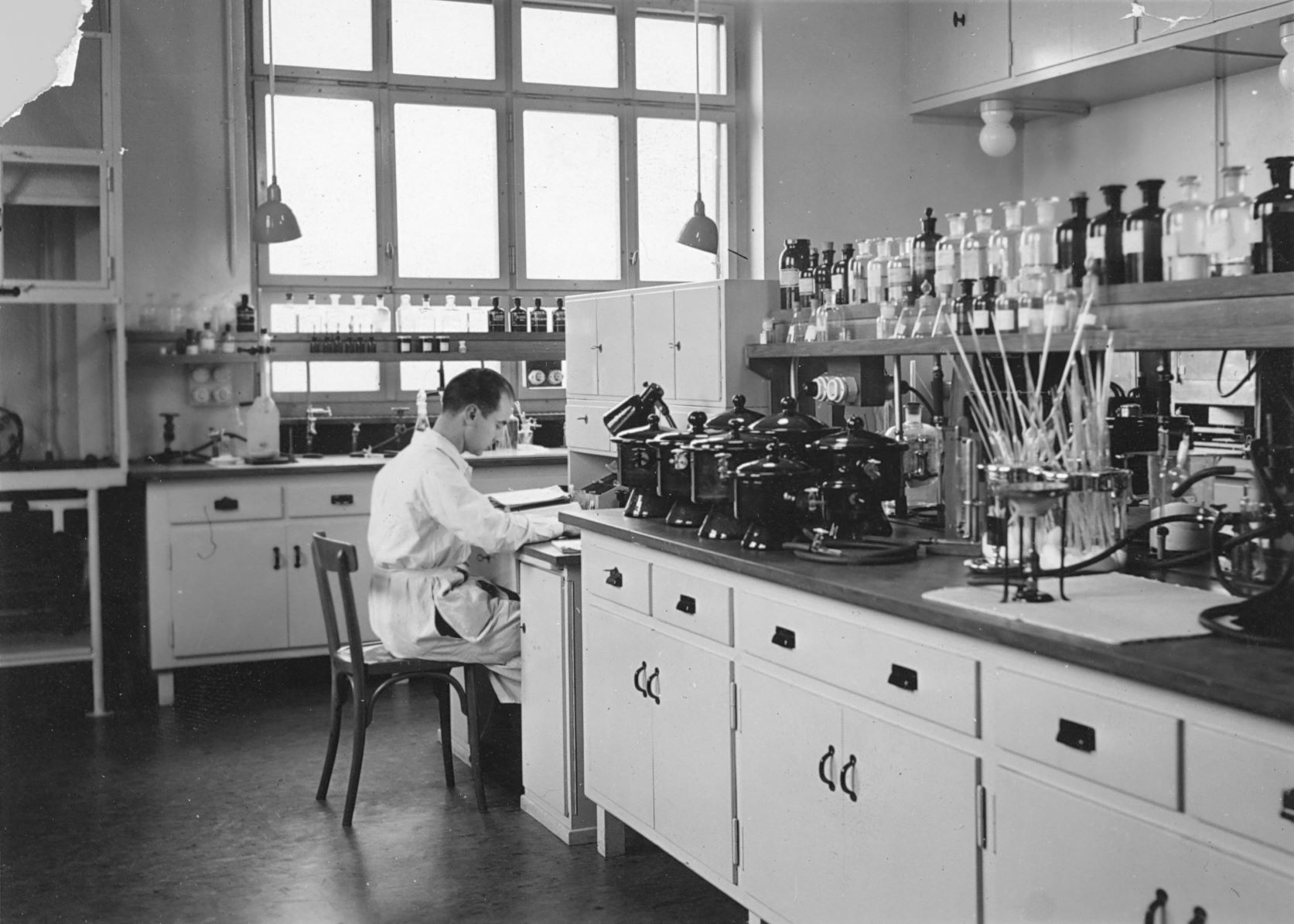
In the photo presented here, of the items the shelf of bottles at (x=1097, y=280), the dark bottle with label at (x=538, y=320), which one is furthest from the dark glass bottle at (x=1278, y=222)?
the dark bottle with label at (x=538, y=320)

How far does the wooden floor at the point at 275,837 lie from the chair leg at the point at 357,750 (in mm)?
61

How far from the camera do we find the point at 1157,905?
1911mm

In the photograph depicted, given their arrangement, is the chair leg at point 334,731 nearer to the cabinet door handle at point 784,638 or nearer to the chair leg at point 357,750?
the chair leg at point 357,750

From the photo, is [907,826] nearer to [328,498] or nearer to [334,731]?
[334,731]

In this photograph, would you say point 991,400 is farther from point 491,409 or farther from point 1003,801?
point 491,409

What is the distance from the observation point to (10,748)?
4.89 m

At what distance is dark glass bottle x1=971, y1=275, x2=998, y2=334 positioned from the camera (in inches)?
126

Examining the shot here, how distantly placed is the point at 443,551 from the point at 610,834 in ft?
3.27

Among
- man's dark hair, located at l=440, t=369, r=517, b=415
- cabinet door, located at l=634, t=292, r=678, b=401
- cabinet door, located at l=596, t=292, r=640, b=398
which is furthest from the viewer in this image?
cabinet door, located at l=596, t=292, r=640, b=398

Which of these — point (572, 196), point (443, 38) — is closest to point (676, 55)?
point (572, 196)

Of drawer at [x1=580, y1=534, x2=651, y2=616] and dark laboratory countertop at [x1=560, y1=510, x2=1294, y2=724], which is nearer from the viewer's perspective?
dark laboratory countertop at [x1=560, y1=510, x2=1294, y2=724]

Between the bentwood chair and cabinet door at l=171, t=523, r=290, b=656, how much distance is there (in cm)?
161

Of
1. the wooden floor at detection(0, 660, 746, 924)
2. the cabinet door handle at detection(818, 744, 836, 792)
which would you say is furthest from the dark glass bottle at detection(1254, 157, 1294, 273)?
the wooden floor at detection(0, 660, 746, 924)

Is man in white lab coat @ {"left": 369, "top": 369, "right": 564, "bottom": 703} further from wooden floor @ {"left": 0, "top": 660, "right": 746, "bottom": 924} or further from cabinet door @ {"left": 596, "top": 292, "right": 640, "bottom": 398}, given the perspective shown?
cabinet door @ {"left": 596, "top": 292, "right": 640, "bottom": 398}
